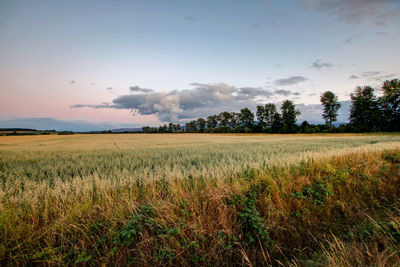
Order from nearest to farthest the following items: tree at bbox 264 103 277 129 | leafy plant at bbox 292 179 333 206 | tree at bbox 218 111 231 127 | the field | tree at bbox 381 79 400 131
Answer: the field → leafy plant at bbox 292 179 333 206 → tree at bbox 381 79 400 131 → tree at bbox 264 103 277 129 → tree at bbox 218 111 231 127

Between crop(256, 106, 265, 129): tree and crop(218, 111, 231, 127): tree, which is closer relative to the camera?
crop(256, 106, 265, 129): tree

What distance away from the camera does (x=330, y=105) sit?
68.6 meters

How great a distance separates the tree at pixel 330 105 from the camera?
67875mm

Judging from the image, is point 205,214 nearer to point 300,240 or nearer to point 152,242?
point 152,242

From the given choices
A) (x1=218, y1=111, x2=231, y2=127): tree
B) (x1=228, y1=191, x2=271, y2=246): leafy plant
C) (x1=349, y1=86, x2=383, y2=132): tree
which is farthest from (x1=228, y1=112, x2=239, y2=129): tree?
(x1=228, y1=191, x2=271, y2=246): leafy plant

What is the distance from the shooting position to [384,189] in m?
5.14

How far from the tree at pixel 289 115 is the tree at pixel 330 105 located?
37.9 feet

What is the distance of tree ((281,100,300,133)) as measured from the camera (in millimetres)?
75544

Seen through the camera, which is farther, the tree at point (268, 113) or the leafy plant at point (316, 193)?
the tree at point (268, 113)

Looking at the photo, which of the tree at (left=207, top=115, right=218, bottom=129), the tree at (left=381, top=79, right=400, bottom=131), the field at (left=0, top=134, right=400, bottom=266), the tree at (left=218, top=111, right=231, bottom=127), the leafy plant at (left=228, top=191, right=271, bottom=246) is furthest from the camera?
the tree at (left=207, top=115, right=218, bottom=129)

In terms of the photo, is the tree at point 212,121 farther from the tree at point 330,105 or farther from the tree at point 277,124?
the tree at point 330,105

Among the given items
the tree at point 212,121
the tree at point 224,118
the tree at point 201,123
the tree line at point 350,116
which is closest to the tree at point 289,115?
the tree line at point 350,116

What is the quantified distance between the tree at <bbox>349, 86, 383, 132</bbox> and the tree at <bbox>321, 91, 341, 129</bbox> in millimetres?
5752

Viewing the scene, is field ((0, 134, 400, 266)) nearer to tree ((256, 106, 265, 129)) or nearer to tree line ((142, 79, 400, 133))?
tree line ((142, 79, 400, 133))
